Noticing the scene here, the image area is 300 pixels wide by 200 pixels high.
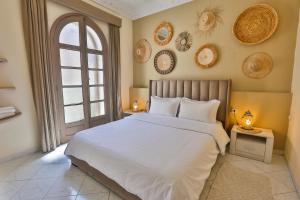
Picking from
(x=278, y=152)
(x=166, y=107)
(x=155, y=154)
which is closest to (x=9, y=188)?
(x=155, y=154)

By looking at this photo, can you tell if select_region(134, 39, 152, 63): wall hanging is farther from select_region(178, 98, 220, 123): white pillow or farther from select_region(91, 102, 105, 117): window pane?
select_region(178, 98, 220, 123): white pillow

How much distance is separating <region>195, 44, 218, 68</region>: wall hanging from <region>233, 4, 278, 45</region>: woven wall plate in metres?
0.44

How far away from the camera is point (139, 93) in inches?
156

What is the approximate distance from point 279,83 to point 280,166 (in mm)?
1277

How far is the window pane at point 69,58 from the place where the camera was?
279 cm

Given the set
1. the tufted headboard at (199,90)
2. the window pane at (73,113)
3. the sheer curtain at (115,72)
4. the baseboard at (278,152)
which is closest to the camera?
the baseboard at (278,152)

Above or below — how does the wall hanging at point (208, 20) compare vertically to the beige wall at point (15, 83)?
above

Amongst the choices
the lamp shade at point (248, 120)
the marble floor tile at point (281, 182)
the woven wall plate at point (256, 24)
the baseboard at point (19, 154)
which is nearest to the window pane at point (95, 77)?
the baseboard at point (19, 154)

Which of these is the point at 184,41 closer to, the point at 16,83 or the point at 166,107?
the point at 166,107

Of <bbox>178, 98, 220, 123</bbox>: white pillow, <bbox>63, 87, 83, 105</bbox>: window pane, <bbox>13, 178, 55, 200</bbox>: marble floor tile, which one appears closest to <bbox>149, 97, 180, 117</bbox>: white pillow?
<bbox>178, 98, 220, 123</bbox>: white pillow

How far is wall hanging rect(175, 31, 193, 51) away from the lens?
3180 millimetres

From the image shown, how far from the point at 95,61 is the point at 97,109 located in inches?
42.8

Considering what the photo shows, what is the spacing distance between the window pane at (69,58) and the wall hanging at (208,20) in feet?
8.24

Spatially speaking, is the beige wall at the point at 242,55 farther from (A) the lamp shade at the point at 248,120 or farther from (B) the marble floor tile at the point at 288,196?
(B) the marble floor tile at the point at 288,196
